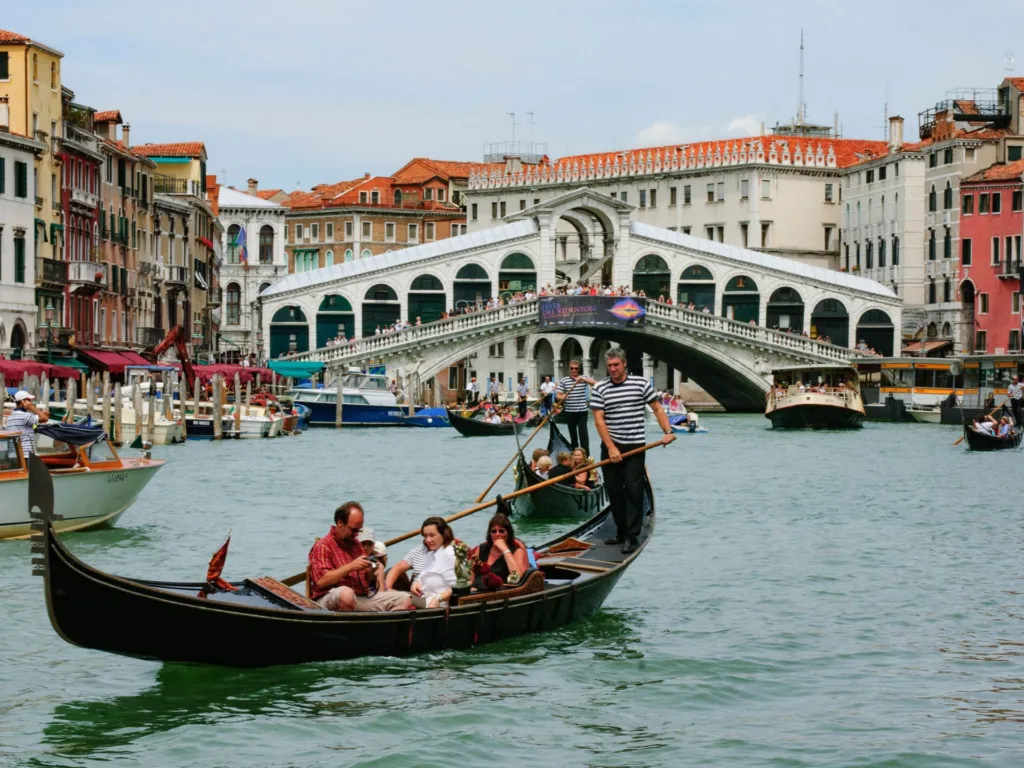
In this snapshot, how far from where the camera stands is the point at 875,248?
2126 inches

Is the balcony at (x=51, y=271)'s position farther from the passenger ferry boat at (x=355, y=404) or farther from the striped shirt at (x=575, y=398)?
the striped shirt at (x=575, y=398)

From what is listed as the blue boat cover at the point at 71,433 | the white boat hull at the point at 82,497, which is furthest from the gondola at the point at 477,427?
the blue boat cover at the point at 71,433

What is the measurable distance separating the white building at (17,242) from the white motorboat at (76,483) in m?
16.9

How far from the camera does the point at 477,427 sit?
3503cm

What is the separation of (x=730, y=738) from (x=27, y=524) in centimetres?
809

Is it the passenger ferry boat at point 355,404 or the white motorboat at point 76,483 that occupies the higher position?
the passenger ferry boat at point 355,404

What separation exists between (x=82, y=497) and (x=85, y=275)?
2228cm

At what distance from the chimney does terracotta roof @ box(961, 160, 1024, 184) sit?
18.4ft

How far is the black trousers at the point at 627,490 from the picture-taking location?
11367 millimetres

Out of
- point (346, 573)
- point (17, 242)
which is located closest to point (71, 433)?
point (346, 573)

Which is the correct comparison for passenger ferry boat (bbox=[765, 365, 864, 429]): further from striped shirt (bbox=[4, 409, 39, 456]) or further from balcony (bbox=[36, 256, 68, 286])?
striped shirt (bbox=[4, 409, 39, 456])

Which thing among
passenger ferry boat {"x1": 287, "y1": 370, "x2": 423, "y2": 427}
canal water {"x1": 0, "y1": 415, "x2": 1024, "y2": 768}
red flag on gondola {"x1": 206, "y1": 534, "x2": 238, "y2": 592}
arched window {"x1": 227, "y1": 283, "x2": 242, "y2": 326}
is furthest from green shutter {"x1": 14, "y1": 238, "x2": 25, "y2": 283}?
arched window {"x1": 227, "y1": 283, "x2": 242, "y2": 326}

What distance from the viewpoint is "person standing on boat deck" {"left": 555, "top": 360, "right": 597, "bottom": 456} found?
18.0 m

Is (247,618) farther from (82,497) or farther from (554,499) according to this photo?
(554,499)
